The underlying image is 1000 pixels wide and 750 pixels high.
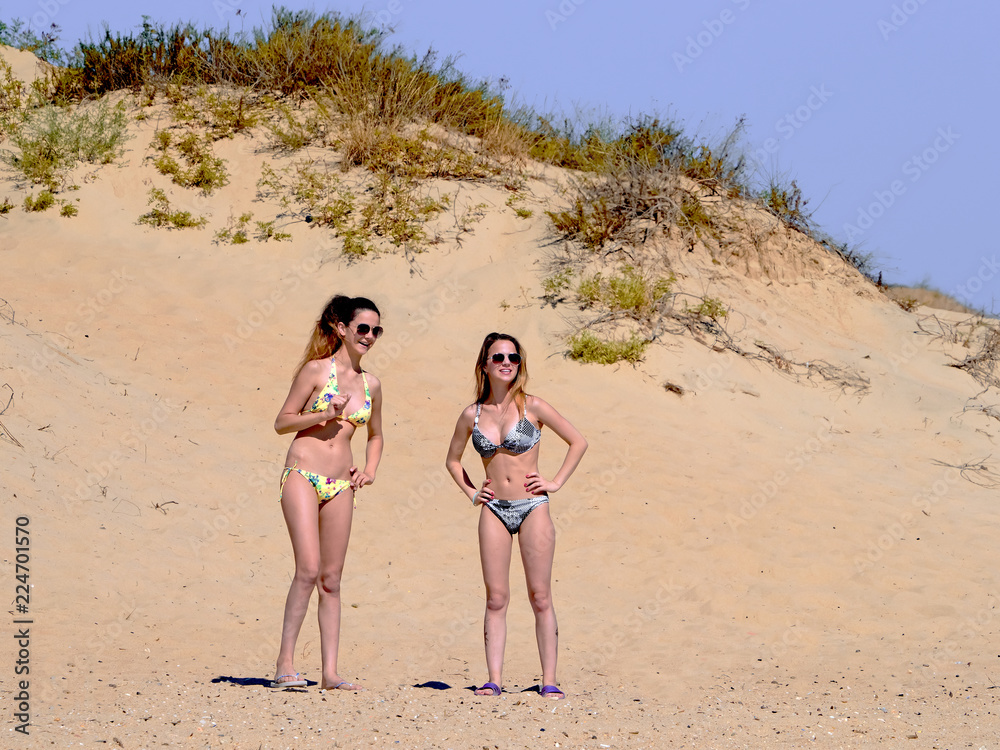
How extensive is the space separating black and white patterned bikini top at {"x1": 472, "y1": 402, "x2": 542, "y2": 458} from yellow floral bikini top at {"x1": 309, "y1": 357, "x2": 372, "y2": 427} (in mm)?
534

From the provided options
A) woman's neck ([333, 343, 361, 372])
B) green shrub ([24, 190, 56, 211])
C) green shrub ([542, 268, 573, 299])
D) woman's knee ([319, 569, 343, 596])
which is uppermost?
green shrub ([24, 190, 56, 211])

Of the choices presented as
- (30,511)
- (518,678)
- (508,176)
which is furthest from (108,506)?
(508,176)

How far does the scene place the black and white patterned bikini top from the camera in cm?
488

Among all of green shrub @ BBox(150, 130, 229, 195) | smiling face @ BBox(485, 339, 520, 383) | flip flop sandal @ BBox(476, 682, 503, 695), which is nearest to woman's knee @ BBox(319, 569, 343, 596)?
flip flop sandal @ BBox(476, 682, 503, 695)

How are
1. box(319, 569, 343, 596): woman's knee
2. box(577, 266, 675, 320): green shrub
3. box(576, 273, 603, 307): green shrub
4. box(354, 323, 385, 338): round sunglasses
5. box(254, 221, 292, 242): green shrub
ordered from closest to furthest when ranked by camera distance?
box(319, 569, 343, 596): woman's knee, box(354, 323, 385, 338): round sunglasses, box(577, 266, 675, 320): green shrub, box(576, 273, 603, 307): green shrub, box(254, 221, 292, 242): green shrub

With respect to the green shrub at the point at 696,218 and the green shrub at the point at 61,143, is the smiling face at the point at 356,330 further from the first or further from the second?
the green shrub at the point at 61,143

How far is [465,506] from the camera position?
917 centimetres

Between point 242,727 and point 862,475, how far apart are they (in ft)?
24.2

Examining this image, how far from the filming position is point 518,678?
19.8 ft

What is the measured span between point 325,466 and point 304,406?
0.30 meters

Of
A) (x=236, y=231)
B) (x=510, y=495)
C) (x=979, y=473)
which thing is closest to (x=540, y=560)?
(x=510, y=495)

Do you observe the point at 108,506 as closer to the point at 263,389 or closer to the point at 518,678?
the point at 263,389

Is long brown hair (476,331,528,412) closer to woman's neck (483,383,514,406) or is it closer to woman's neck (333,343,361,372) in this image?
woman's neck (483,383,514,406)

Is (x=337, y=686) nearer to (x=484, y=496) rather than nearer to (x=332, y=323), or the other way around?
(x=484, y=496)
